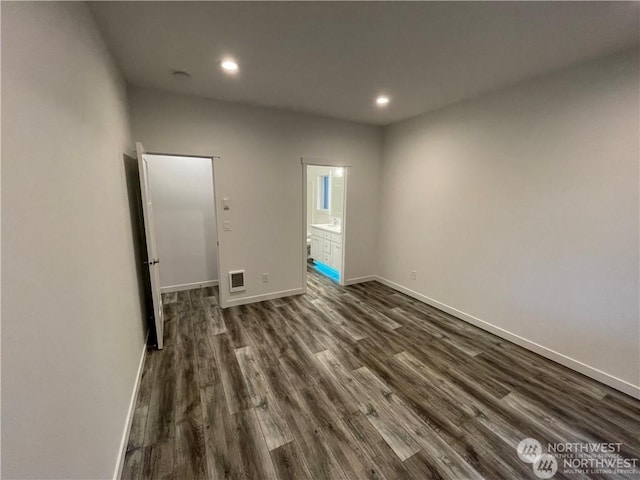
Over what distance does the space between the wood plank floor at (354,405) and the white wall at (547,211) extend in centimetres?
43

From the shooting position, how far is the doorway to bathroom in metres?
4.42

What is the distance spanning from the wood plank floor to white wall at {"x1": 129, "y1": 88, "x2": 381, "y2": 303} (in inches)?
39.6

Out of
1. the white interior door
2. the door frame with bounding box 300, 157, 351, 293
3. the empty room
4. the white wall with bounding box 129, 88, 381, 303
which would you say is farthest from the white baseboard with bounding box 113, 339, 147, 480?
the door frame with bounding box 300, 157, 351, 293

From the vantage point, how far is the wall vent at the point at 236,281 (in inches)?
142

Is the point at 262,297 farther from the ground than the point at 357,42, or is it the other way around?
the point at 357,42

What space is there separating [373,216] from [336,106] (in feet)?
6.41

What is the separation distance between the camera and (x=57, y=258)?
102 cm

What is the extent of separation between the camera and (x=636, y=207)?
2.04 metres

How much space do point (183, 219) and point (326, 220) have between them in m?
3.43

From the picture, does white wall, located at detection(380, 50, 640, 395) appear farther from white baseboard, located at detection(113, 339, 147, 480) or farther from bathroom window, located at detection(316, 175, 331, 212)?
white baseboard, located at detection(113, 339, 147, 480)

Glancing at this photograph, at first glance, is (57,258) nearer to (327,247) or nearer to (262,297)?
(262,297)

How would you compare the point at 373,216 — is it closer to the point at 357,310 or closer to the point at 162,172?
the point at 357,310

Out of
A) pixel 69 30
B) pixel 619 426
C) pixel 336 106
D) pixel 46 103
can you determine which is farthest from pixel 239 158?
pixel 619 426

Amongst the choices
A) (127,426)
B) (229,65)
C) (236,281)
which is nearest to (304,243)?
(236,281)
